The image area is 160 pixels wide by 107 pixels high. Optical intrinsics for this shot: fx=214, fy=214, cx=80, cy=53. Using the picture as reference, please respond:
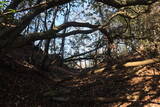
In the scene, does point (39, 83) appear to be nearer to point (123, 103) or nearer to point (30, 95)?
point (30, 95)

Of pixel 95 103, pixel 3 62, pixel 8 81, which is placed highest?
pixel 3 62

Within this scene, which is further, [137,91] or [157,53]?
[157,53]

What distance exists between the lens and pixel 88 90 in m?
9.83

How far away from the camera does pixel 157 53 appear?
9641 mm

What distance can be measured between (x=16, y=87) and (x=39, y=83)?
213 centimetres

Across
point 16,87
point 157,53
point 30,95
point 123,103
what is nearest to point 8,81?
point 16,87

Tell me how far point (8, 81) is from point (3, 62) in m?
1.71

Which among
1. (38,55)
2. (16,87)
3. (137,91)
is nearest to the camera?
(137,91)

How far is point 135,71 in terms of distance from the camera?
1120cm

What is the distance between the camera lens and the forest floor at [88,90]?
8039 millimetres

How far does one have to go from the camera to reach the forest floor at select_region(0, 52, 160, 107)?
26.4 feet

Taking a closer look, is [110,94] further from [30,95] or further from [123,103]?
[30,95]

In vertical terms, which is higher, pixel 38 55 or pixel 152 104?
pixel 38 55

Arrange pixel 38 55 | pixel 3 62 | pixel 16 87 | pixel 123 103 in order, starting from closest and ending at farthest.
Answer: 1. pixel 123 103
2. pixel 16 87
3. pixel 3 62
4. pixel 38 55
